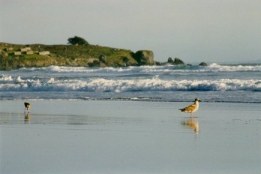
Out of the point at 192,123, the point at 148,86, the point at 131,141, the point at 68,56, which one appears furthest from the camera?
the point at 68,56

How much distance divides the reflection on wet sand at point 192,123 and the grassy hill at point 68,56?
84540mm

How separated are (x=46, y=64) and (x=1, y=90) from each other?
2970 inches

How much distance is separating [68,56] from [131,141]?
11015cm

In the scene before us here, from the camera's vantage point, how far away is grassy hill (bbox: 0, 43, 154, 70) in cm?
11244

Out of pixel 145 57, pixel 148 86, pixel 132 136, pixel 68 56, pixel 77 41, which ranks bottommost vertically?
pixel 145 57

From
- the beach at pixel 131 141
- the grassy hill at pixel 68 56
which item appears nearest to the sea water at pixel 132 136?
the beach at pixel 131 141

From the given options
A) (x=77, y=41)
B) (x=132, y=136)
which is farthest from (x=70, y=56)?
(x=132, y=136)

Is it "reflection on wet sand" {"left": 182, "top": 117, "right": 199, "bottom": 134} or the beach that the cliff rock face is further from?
"reflection on wet sand" {"left": 182, "top": 117, "right": 199, "bottom": 134}

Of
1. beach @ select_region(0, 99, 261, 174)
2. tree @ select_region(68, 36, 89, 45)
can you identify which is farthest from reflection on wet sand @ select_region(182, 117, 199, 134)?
tree @ select_region(68, 36, 89, 45)

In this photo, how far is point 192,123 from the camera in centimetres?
1942

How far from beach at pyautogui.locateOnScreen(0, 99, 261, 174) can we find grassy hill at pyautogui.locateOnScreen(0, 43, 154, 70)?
8292 centimetres

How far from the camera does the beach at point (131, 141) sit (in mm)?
12484

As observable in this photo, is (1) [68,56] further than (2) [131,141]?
Yes

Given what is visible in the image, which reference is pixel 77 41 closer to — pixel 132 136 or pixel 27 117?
pixel 27 117
